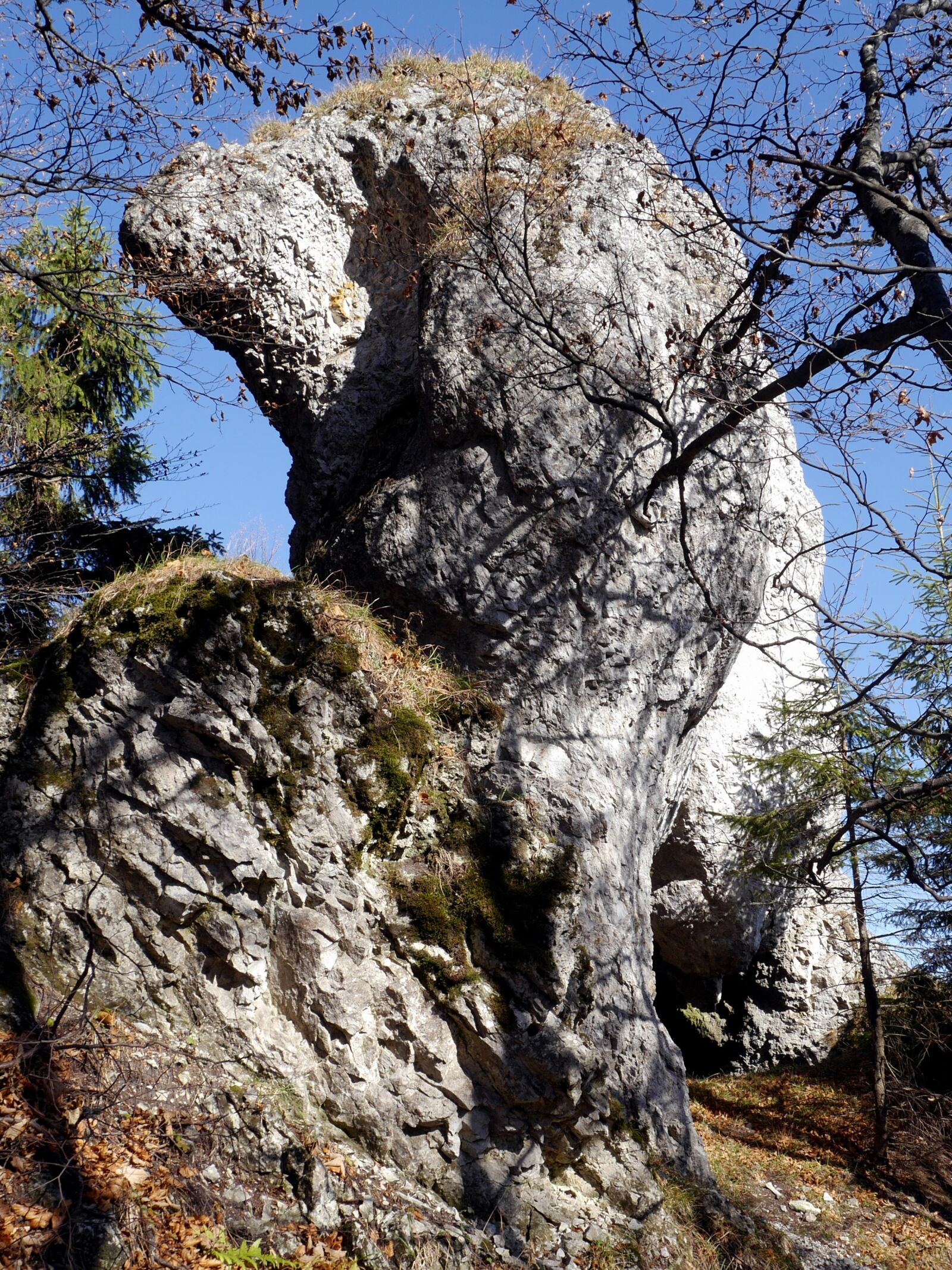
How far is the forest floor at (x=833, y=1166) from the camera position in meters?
6.99

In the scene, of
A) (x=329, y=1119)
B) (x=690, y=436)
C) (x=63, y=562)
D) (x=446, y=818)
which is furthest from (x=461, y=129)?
(x=329, y=1119)

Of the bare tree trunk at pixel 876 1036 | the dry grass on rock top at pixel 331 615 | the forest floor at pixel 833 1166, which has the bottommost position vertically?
the forest floor at pixel 833 1166

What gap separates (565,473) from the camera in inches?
298

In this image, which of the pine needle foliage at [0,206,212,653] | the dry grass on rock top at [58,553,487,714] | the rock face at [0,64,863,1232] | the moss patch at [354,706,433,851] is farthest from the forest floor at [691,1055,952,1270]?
the pine needle foliage at [0,206,212,653]

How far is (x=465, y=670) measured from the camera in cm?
741

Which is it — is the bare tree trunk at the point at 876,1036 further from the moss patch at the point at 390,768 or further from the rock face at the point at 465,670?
the moss patch at the point at 390,768

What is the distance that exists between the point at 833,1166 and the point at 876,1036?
126cm

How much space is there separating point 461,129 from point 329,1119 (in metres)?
9.57

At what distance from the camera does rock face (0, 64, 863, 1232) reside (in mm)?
5480

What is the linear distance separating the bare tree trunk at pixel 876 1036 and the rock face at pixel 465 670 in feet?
5.97

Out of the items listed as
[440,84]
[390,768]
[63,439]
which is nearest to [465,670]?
[390,768]

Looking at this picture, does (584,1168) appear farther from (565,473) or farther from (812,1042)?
(812,1042)

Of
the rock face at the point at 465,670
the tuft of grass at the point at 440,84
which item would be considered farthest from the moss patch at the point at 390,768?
the tuft of grass at the point at 440,84

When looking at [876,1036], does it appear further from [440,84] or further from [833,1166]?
[440,84]
